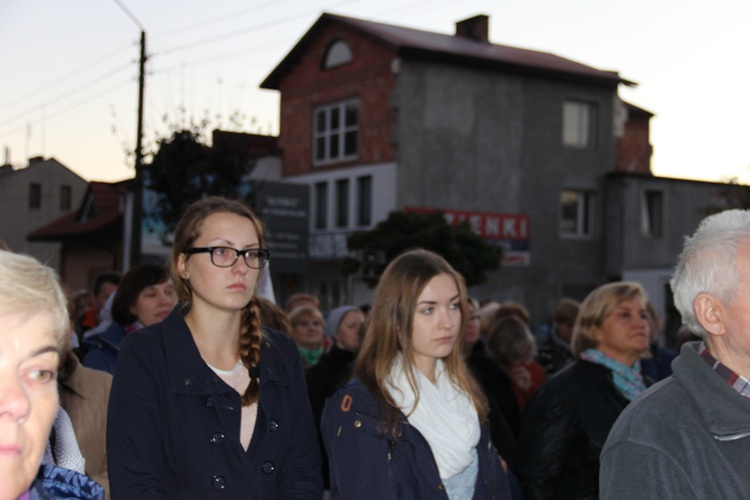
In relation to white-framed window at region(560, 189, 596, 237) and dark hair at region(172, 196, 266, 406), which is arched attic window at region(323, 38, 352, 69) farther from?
dark hair at region(172, 196, 266, 406)

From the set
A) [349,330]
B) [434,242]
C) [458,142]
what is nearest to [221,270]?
[349,330]

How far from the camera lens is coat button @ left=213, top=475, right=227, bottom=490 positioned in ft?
10.9

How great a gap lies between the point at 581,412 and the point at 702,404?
209 cm

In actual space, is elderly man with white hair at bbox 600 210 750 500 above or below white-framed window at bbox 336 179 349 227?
below

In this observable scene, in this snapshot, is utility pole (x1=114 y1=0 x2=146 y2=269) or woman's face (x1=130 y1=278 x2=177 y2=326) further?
utility pole (x1=114 y1=0 x2=146 y2=269)

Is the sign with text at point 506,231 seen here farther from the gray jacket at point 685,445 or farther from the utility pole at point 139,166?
the gray jacket at point 685,445

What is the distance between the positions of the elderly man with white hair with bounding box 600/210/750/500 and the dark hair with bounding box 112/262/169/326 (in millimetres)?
3629

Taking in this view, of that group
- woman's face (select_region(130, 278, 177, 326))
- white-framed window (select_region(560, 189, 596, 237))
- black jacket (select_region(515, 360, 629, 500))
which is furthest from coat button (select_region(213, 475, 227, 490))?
white-framed window (select_region(560, 189, 596, 237))

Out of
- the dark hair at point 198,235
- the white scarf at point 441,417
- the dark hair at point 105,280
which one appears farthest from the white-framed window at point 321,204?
the dark hair at point 198,235

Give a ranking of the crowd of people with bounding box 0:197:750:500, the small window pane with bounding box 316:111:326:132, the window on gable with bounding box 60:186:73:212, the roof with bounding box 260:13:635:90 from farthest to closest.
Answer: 1. the window on gable with bounding box 60:186:73:212
2. the small window pane with bounding box 316:111:326:132
3. the roof with bounding box 260:13:635:90
4. the crowd of people with bounding box 0:197:750:500

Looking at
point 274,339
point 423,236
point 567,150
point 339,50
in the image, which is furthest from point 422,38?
point 274,339

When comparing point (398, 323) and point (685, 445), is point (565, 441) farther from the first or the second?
point (685, 445)

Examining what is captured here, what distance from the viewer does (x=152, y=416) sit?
3.36 m

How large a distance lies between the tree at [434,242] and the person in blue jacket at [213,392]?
2091 cm
